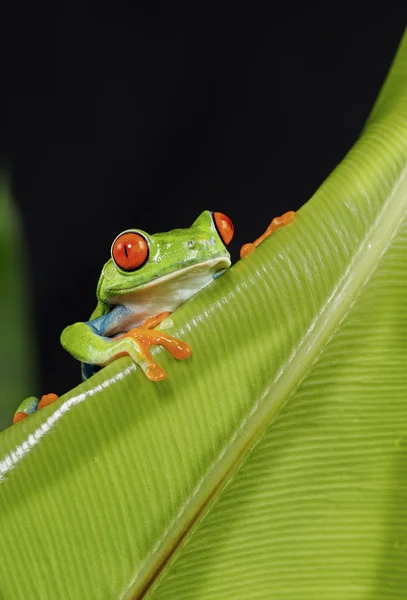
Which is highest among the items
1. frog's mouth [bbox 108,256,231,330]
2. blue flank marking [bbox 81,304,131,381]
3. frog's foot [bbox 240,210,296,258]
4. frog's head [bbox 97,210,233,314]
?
frog's foot [bbox 240,210,296,258]

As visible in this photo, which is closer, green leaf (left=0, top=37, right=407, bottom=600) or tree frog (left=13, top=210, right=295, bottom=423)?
green leaf (left=0, top=37, right=407, bottom=600)

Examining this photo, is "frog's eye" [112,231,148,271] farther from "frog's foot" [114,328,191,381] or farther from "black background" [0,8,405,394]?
"black background" [0,8,405,394]

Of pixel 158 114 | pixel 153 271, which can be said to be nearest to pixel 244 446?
pixel 153 271

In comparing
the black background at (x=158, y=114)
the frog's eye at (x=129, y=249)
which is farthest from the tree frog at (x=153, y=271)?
the black background at (x=158, y=114)

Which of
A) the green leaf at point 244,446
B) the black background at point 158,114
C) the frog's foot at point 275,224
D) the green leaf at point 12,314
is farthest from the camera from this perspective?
the black background at point 158,114

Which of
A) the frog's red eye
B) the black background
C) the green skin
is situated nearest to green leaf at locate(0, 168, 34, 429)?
the green skin

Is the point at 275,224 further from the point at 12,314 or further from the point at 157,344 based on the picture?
the point at 12,314

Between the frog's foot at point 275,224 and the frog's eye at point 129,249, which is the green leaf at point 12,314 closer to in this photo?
the frog's eye at point 129,249
